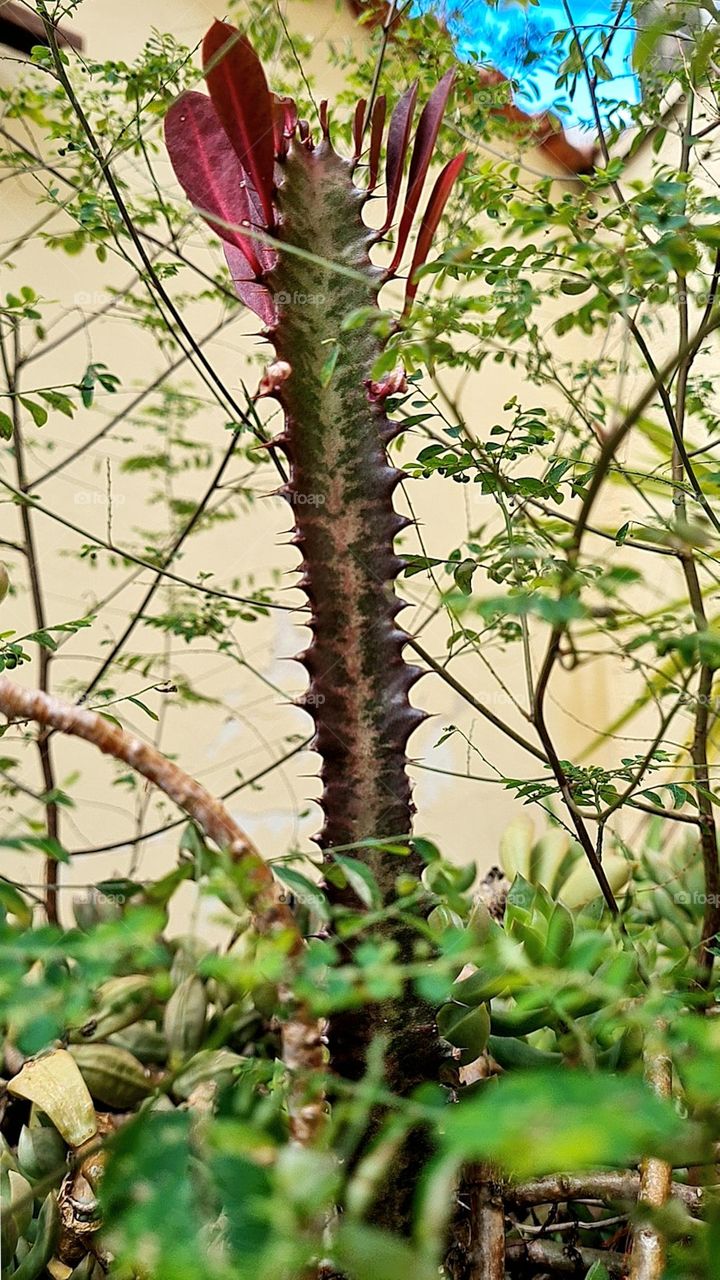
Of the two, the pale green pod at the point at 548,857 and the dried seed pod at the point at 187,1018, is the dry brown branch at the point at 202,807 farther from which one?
the pale green pod at the point at 548,857

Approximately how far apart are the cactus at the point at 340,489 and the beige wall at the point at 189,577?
78 centimetres

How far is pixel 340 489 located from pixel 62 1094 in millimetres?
385

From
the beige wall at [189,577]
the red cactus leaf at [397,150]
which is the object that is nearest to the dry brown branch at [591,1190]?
the red cactus leaf at [397,150]

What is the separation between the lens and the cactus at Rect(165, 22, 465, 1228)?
49 cm

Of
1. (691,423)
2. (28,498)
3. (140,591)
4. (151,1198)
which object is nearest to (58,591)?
(140,591)

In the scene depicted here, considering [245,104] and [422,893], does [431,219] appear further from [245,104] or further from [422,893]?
[422,893]

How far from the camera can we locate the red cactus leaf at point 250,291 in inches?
21.5

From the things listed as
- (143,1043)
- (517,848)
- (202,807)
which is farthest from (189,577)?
(202,807)

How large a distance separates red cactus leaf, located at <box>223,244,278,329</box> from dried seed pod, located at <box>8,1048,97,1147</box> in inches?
17.8

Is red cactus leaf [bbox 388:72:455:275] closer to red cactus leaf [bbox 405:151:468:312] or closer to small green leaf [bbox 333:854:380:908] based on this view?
red cactus leaf [bbox 405:151:468:312]

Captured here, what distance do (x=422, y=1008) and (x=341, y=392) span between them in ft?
1.07

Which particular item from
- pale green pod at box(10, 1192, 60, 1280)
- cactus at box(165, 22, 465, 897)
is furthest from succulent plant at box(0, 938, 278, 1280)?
cactus at box(165, 22, 465, 897)

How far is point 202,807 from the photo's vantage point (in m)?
0.29

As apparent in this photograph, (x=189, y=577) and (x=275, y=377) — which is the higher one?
(x=189, y=577)
